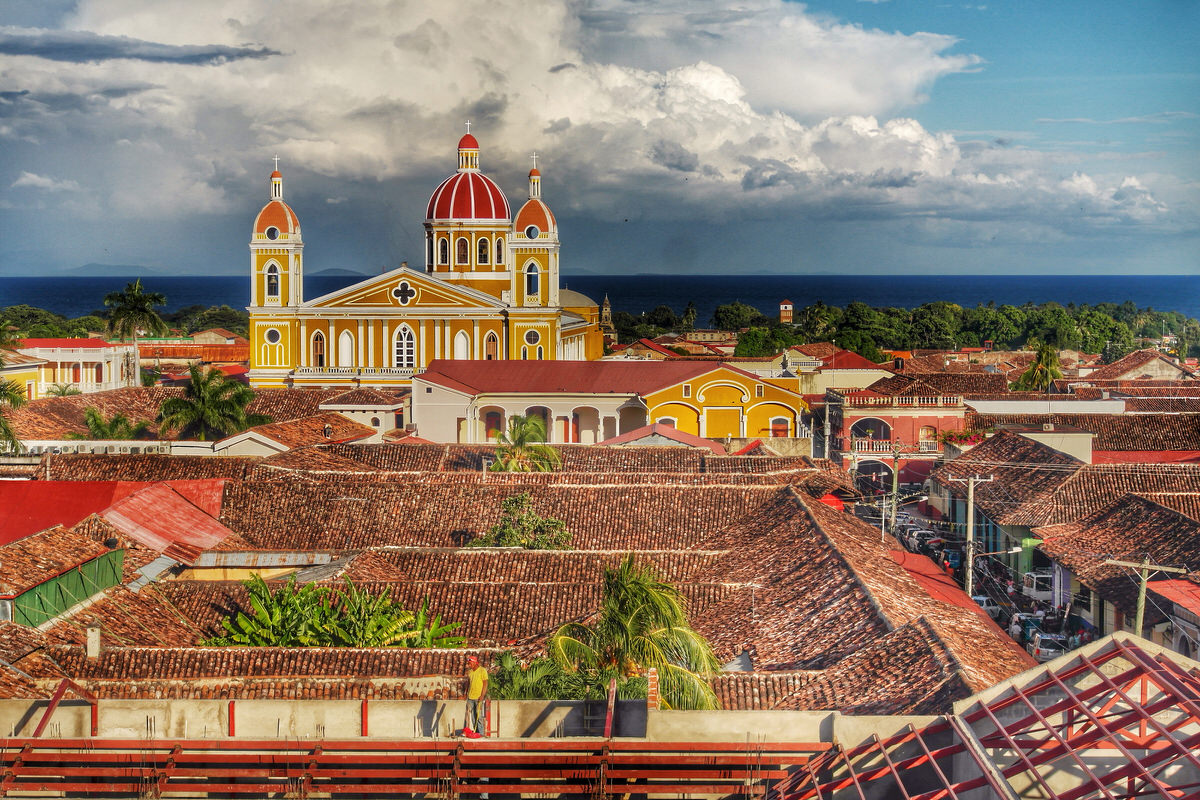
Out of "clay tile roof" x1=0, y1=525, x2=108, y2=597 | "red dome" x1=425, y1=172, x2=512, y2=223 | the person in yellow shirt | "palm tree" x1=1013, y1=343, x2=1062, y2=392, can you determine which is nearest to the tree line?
"palm tree" x1=1013, y1=343, x2=1062, y2=392

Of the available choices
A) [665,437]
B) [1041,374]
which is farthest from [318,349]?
[1041,374]

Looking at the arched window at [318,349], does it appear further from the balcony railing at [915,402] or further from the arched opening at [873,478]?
the arched opening at [873,478]

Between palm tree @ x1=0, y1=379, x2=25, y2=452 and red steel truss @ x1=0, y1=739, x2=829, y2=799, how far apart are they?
1179 inches

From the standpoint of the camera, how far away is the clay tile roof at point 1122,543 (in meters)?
25.0

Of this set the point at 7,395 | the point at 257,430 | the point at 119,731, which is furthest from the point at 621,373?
the point at 119,731

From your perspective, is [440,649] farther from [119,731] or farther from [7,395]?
[7,395]

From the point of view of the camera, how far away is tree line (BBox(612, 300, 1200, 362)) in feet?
344

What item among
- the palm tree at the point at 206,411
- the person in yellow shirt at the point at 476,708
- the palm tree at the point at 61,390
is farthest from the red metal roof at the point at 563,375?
the person in yellow shirt at the point at 476,708

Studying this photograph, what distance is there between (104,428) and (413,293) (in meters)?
21.8

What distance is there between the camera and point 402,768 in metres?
11.6

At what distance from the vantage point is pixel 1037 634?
2630 centimetres

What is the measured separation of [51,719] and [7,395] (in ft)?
105

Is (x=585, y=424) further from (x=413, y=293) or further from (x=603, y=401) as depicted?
(x=413, y=293)

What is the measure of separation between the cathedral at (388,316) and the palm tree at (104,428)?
16721mm
